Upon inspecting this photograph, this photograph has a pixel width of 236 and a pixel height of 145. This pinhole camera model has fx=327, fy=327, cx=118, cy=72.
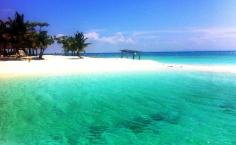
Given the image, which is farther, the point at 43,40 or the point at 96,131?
the point at 43,40

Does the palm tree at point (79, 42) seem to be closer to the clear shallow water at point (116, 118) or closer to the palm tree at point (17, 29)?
the palm tree at point (17, 29)

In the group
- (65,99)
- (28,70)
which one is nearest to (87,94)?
(65,99)

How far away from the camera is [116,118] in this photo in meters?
11.8

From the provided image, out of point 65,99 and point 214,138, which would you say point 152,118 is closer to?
point 214,138

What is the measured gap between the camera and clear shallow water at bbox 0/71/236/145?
9.34 m

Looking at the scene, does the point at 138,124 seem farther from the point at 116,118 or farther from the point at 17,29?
the point at 17,29

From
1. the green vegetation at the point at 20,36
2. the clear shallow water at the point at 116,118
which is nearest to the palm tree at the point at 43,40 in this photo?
the green vegetation at the point at 20,36

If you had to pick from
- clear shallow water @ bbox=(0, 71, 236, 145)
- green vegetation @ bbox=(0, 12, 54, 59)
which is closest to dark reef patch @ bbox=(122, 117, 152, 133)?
clear shallow water @ bbox=(0, 71, 236, 145)

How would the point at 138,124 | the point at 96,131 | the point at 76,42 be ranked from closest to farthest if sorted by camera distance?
the point at 96,131
the point at 138,124
the point at 76,42

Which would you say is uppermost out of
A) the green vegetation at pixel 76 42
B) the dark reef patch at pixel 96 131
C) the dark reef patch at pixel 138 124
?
the green vegetation at pixel 76 42

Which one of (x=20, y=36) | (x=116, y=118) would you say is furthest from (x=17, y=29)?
(x=116, y=118)

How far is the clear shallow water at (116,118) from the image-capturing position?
30.6 feet

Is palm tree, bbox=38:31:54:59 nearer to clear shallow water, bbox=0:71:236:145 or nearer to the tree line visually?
the tree line

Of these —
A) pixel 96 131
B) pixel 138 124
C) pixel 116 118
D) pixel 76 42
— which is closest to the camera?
pixel 96 131
